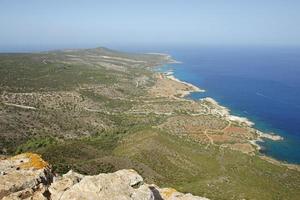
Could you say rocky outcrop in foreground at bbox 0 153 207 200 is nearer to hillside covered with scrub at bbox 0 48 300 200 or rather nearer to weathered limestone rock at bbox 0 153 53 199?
weathered limestone rock at bbox 0 153 53 199

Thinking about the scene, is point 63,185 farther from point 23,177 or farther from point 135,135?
point 135,135

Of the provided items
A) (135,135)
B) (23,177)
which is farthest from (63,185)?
(135,135)

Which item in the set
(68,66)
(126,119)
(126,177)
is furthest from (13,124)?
(68,66)

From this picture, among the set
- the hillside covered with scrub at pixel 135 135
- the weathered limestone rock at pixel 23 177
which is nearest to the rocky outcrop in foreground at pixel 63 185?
the weathered limestone rock at pixel 23 177

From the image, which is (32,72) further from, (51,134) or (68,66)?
(51,134)

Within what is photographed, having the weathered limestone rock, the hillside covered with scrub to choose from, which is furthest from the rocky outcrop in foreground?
the hillside covered with scrub

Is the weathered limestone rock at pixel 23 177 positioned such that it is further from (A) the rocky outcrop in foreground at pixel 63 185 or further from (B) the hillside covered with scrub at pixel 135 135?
(B) the hillside covered with scrub at pixel 135 135
